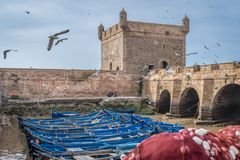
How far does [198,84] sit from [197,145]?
2062 centimetres

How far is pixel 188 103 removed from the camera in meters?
24.2

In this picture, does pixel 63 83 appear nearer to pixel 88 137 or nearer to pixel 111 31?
pixel 111 31

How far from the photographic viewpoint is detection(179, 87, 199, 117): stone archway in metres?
23.6

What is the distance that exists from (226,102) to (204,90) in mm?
1482

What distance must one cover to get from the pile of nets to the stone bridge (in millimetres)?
17510

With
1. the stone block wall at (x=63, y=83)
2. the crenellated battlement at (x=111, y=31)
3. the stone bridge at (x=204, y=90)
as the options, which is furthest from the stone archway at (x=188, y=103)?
the crenellated battlement at (x=111, y=31)

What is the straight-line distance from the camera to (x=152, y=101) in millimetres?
27844

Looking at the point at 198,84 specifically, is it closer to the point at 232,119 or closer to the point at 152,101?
the point at 232,119

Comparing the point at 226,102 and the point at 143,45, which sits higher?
the point at 143,45

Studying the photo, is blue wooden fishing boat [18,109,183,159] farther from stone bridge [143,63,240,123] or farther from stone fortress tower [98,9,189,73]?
stone fortress tower [98,9,189,73]

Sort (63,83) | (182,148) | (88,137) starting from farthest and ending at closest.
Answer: (63,83) → (88,137) → (182,148)

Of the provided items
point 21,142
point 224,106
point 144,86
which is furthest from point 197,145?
point 144,86

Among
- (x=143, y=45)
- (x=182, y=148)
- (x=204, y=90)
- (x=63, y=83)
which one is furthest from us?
(x=143, y=45)

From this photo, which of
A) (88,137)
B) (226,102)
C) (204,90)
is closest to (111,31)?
(204,90)
